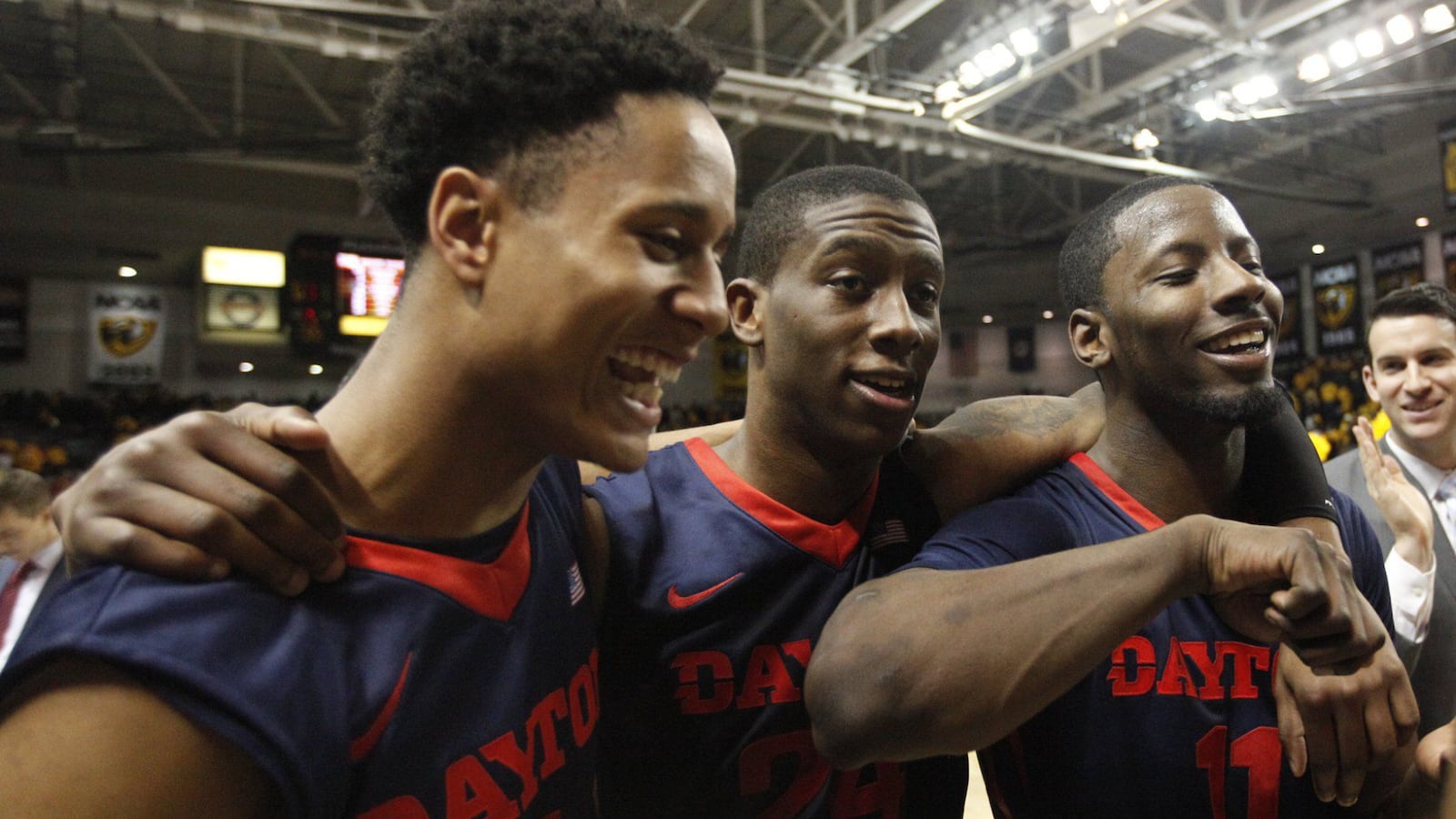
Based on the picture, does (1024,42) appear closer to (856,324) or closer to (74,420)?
(856,324)

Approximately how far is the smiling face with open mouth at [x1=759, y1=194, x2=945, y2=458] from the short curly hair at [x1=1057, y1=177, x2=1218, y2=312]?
0.40m

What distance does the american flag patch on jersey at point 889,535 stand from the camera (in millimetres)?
1906

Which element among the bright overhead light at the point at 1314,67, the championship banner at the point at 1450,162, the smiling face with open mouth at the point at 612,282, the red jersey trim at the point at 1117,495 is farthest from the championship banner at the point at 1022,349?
the smiling face with open mouth at the point at 612,282

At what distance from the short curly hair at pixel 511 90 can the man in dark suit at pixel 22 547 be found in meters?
3.95

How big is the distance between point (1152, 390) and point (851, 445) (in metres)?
0.68

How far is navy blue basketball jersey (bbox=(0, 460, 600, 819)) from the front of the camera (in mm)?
1012

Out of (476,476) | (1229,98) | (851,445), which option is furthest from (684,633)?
(1229,98)

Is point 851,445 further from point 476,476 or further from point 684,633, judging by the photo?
point 476,476

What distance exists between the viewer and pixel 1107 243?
81.9 inches

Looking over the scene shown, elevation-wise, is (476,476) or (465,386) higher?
(465,386)

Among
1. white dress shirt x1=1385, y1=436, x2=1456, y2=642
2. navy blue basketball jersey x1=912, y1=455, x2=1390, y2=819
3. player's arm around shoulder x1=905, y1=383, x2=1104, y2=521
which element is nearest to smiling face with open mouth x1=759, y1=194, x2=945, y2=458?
player's arm around shoulder x1=905, y1=383, x2=1104, y2=521

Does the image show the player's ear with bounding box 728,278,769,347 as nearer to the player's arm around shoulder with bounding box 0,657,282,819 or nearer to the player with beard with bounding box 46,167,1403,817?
the player with beard with bounding box 46,167,1403,817

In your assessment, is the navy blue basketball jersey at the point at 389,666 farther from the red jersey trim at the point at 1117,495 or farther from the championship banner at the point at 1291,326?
the championship banner at the point at 1291,326

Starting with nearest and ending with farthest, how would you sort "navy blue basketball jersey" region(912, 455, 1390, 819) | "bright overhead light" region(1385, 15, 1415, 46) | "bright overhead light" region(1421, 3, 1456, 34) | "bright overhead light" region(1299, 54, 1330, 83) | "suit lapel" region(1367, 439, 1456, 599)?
"navy blue basketball jersey" region(912, 455, 1390, 819), "suit lapel" region(1367, 439, 1456, 599), "bright overhead light" region(1421, 3, 1456, 34), "bright overhead light" region(1385, 15, 1415, 46), "bright overhead light" region(1299, 54, 1330, 83)
